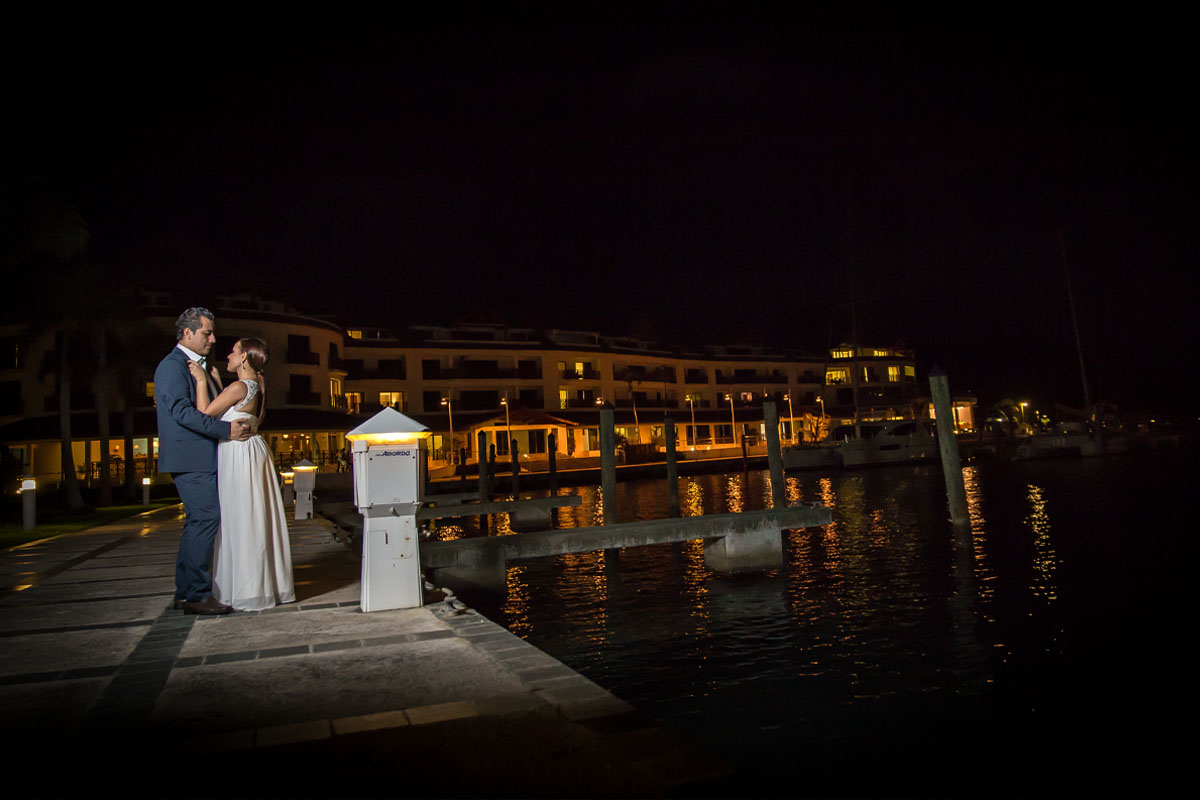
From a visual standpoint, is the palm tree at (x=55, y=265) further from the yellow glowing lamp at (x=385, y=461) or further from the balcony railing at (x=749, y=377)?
the balcony railing at (x=749, y=377)

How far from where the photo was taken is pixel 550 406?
5588 centimetres

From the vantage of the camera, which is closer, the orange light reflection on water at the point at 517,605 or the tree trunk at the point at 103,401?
the orange light reflection on water at the point at 517,605

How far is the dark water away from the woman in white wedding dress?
3.19 meters

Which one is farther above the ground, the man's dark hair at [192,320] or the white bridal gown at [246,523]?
the man's dark hair at [192,320]

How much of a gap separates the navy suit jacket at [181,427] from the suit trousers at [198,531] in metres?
0.10

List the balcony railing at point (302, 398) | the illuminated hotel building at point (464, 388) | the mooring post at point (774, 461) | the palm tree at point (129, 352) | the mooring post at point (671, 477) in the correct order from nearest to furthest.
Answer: the mooring post at point (774, 461), the mooring post at point (671, 477), the palm tree at point (129, 352), the illuminated hotel building at point (464, 388), the balcony railing at point (302, 398)

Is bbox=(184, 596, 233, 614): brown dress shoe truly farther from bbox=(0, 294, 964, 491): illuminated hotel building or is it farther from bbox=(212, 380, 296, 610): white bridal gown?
bbox=(0, 294, 964, 491): illuminated hotel building

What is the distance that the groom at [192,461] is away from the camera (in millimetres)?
5731

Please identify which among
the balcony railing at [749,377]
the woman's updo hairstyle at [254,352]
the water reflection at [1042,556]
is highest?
the balcony railing at [749,377]

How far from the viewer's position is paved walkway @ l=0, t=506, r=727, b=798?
8.88ft

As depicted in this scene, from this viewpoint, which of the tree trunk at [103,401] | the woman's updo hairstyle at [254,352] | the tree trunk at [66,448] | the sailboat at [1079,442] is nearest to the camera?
the woman's updo hairstyle at [254,352]

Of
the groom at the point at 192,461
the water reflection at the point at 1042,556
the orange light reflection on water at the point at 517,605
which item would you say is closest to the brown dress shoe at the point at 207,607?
the groom at the point at 192,461

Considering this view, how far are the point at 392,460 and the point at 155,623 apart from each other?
81.6 inches

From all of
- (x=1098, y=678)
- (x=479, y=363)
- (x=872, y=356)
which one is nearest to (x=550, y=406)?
(x=479, y=363)
